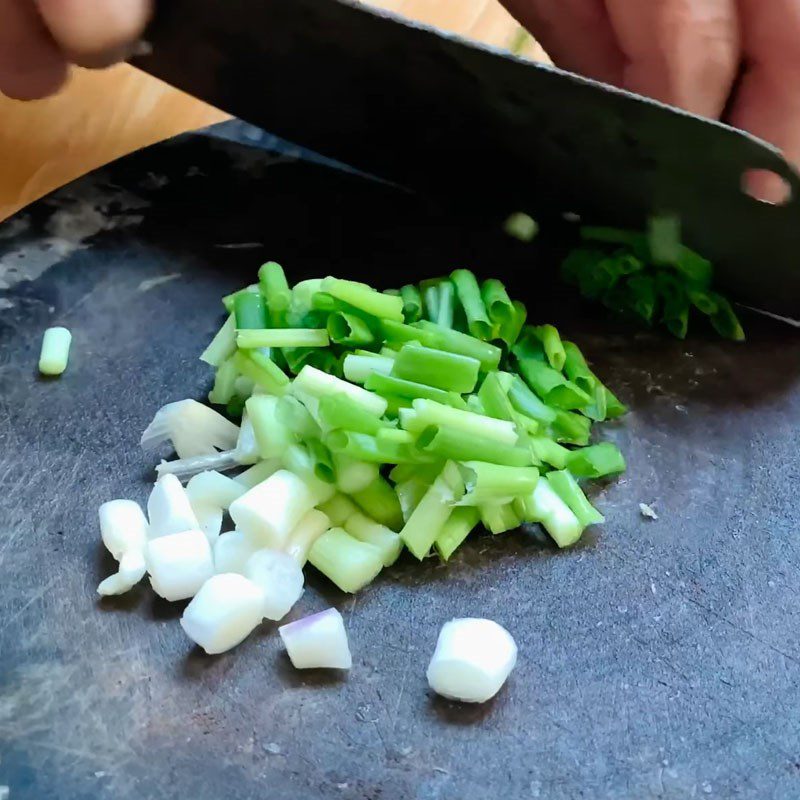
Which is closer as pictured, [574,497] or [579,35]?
[574,497]

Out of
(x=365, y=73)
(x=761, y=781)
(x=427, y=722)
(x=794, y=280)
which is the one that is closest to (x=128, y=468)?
(x=427, y=722)

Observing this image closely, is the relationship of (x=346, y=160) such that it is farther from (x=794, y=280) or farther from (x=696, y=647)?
(x=696, y=647)

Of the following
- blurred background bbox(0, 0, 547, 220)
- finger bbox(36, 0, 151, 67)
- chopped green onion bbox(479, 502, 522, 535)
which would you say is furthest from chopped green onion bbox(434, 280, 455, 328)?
blurred background bbox(0, 0, 547, 220)

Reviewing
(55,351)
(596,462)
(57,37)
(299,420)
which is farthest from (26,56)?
(596,462)

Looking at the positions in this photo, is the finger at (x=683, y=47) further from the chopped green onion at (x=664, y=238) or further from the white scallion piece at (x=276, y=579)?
the white scallion piece at (x=276, y=579)

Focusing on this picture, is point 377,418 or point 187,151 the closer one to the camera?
point 377,418

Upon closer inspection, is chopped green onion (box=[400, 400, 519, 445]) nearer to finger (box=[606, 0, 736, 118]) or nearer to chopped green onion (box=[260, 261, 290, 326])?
chopped green onion (box=[260, 261, 290, 326])

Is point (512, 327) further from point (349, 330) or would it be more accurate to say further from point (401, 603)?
point (401, 603)
